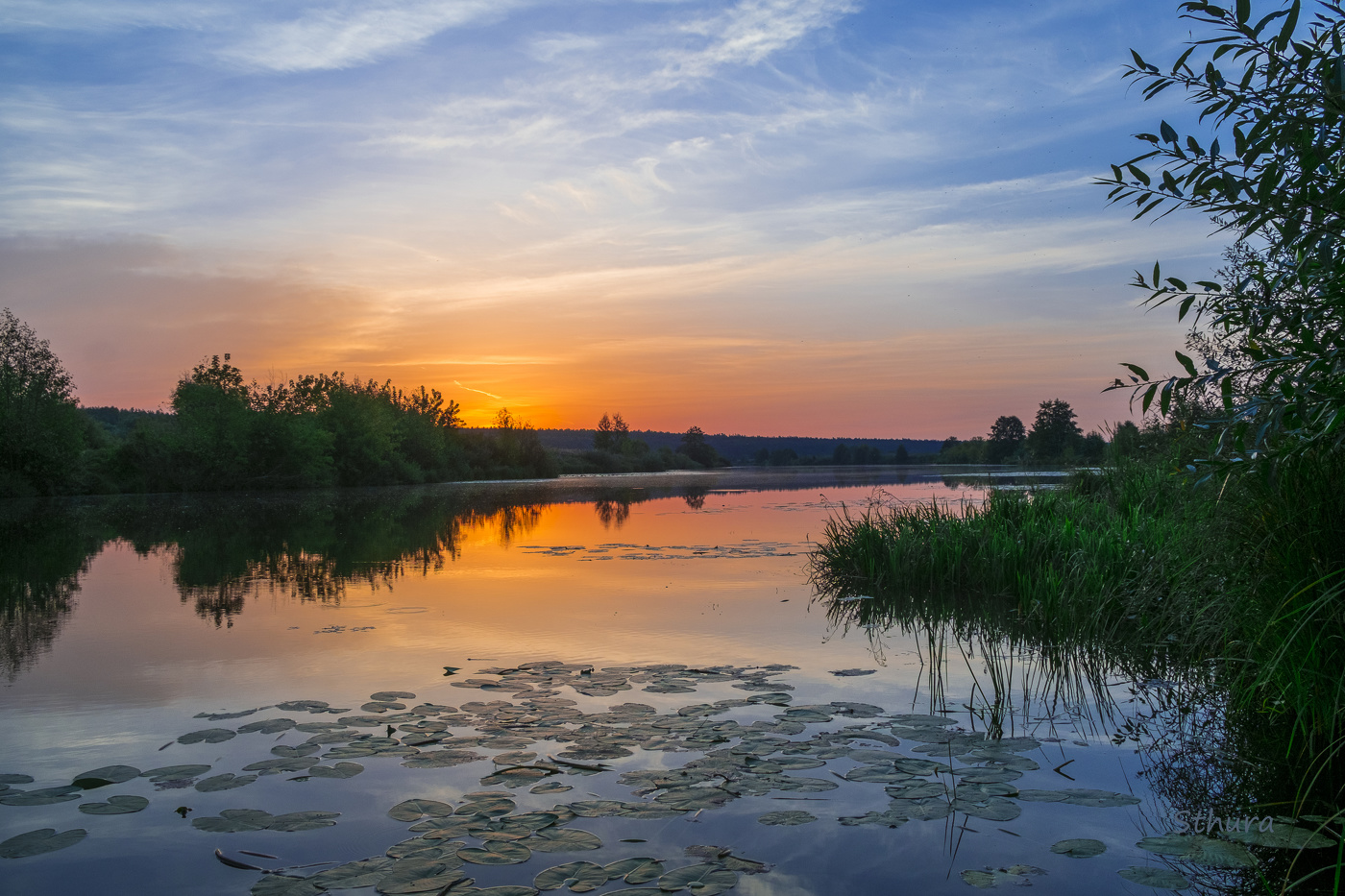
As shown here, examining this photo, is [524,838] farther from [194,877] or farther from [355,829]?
[194,877]

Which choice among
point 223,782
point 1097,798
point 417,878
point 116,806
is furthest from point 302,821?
point 1097,798

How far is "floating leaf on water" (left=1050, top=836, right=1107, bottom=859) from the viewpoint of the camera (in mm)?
3729

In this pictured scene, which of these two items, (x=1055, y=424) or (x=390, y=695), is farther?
(x=1055, y=424)

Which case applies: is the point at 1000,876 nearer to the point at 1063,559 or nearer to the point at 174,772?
the point at 174,772

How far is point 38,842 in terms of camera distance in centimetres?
388

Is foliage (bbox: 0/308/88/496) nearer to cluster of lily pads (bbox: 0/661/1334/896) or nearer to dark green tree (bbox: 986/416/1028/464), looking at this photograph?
cluster of lily pads (bbox: 0/661/1334/896)

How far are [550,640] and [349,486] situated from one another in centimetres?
4916

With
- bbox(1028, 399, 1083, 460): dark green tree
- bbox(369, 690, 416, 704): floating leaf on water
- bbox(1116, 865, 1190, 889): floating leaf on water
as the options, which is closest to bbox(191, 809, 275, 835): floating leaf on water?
bbox(369, 690, 416, 704): floating leaf on water

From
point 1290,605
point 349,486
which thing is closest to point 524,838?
point 1290,605

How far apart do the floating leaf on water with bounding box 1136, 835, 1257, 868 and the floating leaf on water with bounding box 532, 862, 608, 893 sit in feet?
8.07

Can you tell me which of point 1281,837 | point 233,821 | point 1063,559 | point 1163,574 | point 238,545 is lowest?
point 238,545

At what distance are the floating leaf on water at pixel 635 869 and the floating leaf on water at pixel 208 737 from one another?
3229mm

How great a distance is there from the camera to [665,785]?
14.7 feet

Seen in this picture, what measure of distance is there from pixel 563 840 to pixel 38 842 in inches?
96.1
